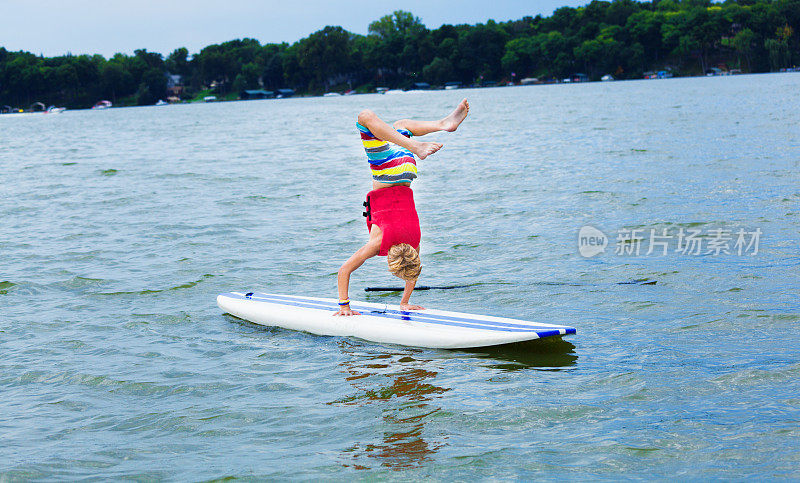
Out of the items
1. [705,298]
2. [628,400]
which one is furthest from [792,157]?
[628,400]

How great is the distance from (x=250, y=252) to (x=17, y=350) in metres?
5.52

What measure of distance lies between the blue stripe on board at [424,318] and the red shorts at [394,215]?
82cm

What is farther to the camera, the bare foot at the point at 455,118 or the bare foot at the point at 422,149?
the bare foot at the point at 455,118

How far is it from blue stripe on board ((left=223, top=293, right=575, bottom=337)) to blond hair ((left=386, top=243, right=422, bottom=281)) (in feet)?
1.70

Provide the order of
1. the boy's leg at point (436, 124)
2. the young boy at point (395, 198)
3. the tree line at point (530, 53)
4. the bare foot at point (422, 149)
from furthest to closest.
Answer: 1. the tree line at point (530, 53)
2. the young boy at point (395, 198)
3. the boy's leg at point (436, 124)
4. the bare foot at point (422, 149)

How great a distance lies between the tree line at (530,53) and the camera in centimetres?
14738

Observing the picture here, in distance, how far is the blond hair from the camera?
7.88 meters

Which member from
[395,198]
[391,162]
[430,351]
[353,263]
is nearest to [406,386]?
[430,351]

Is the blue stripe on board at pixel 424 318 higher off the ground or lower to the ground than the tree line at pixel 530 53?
lower

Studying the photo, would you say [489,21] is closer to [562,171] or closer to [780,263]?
[562,171]

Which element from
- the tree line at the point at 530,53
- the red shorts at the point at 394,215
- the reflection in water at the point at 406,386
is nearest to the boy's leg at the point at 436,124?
the red shorts at the point at 394,215

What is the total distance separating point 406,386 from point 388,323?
1.32 metres

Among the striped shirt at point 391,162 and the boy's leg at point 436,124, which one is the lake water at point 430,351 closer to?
the striped shirt at point 391,162

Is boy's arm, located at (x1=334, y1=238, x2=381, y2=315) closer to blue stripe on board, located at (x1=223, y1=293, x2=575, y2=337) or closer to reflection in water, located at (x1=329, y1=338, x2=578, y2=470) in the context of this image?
blue stripe on board, located at (x1=223, y1=293, x2=575, y2=337)
